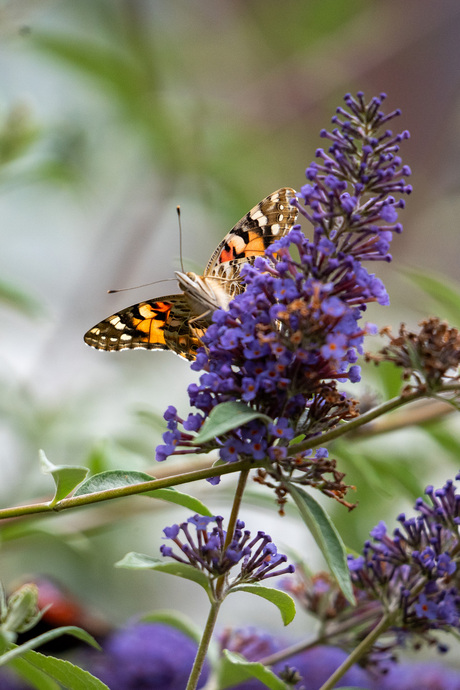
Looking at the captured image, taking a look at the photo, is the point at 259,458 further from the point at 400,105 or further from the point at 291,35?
the point at 400,105

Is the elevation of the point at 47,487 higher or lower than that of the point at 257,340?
higher

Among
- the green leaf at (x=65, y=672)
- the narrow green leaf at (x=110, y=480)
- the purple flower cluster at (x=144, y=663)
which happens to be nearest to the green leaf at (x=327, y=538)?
the narrow green leaf at (x=110, y=480)

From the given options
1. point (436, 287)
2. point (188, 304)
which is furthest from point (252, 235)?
point (436, 287)

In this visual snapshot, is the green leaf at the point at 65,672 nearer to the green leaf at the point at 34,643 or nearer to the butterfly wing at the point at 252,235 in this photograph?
the green leaf at the point at 34,643

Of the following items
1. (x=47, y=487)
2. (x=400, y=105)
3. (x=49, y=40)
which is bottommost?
(x=47, y=487)

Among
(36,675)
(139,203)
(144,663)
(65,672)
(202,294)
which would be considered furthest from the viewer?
(139,203)

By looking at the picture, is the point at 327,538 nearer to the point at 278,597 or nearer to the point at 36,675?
the point at 278,597

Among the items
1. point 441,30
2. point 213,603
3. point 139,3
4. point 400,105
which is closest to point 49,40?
point 139,3
